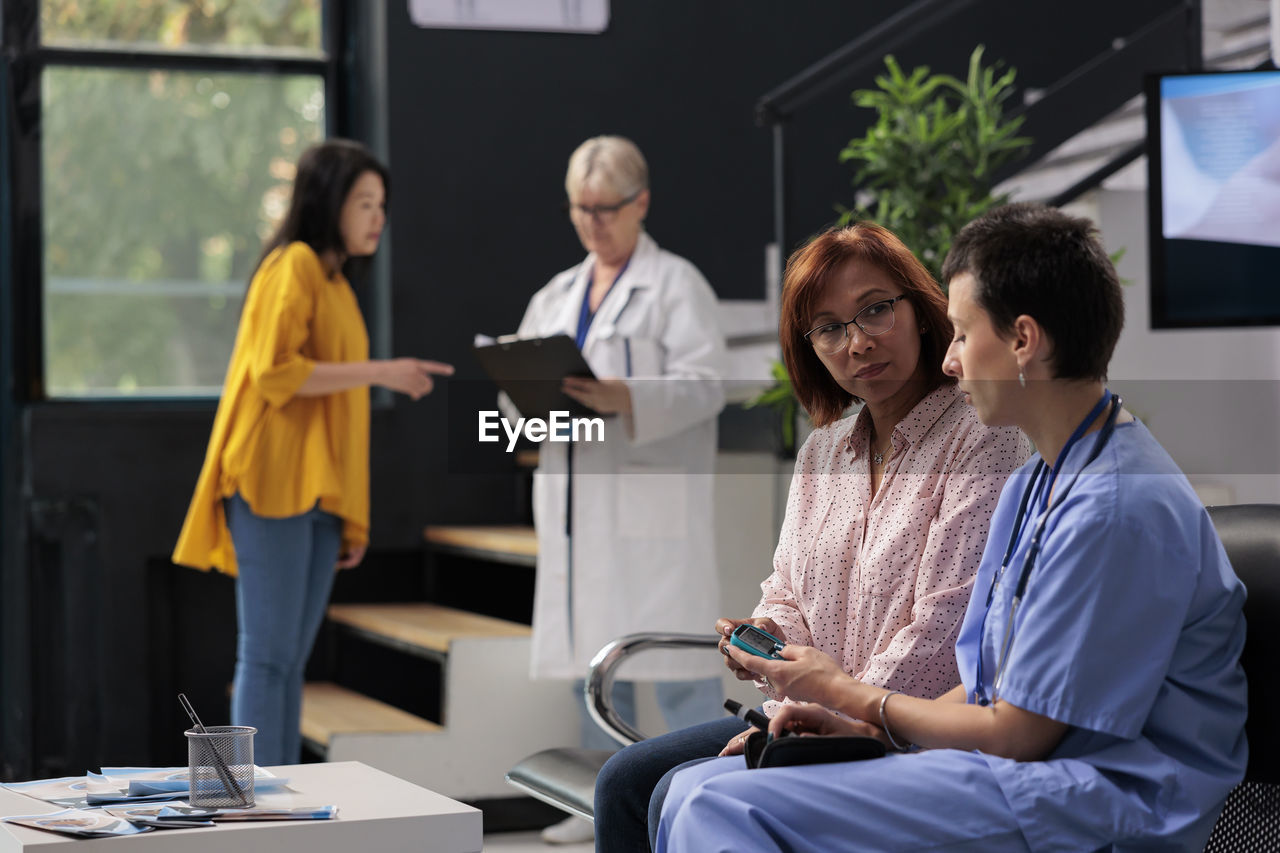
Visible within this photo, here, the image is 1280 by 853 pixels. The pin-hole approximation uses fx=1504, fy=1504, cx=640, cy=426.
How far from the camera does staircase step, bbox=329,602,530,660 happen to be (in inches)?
154

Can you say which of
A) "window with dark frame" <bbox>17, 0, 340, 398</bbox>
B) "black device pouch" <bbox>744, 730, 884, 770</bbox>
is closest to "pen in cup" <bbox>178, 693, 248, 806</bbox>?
"black device pouch" <bbox>744, 730, 884, 770</bbox>

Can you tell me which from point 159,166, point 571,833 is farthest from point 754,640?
point 159,166

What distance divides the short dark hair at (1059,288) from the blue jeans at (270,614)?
84.6 inches

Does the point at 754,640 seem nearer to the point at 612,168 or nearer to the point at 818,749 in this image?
the point at 818,749

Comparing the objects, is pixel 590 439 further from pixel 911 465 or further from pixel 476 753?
pixel 911 465

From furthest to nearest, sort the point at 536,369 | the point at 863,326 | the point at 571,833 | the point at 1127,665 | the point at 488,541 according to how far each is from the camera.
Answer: the point at 488,541, the point at 571,833, the point at 536,369, the point at 863,326, the point at 1127,665

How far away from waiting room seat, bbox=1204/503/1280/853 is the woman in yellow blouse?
209 centimetres

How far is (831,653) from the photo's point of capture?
1.93 metres

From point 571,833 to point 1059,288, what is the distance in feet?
7.90

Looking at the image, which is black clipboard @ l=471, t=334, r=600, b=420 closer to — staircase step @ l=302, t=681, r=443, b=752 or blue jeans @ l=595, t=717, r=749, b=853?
staircase step @ l=302, t=681, r=443, b=752

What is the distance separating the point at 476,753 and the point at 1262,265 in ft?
7.12

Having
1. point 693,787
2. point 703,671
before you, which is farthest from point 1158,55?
point 693,787

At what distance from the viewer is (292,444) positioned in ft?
11.0

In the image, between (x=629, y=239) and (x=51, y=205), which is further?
(x=51, y=205)
